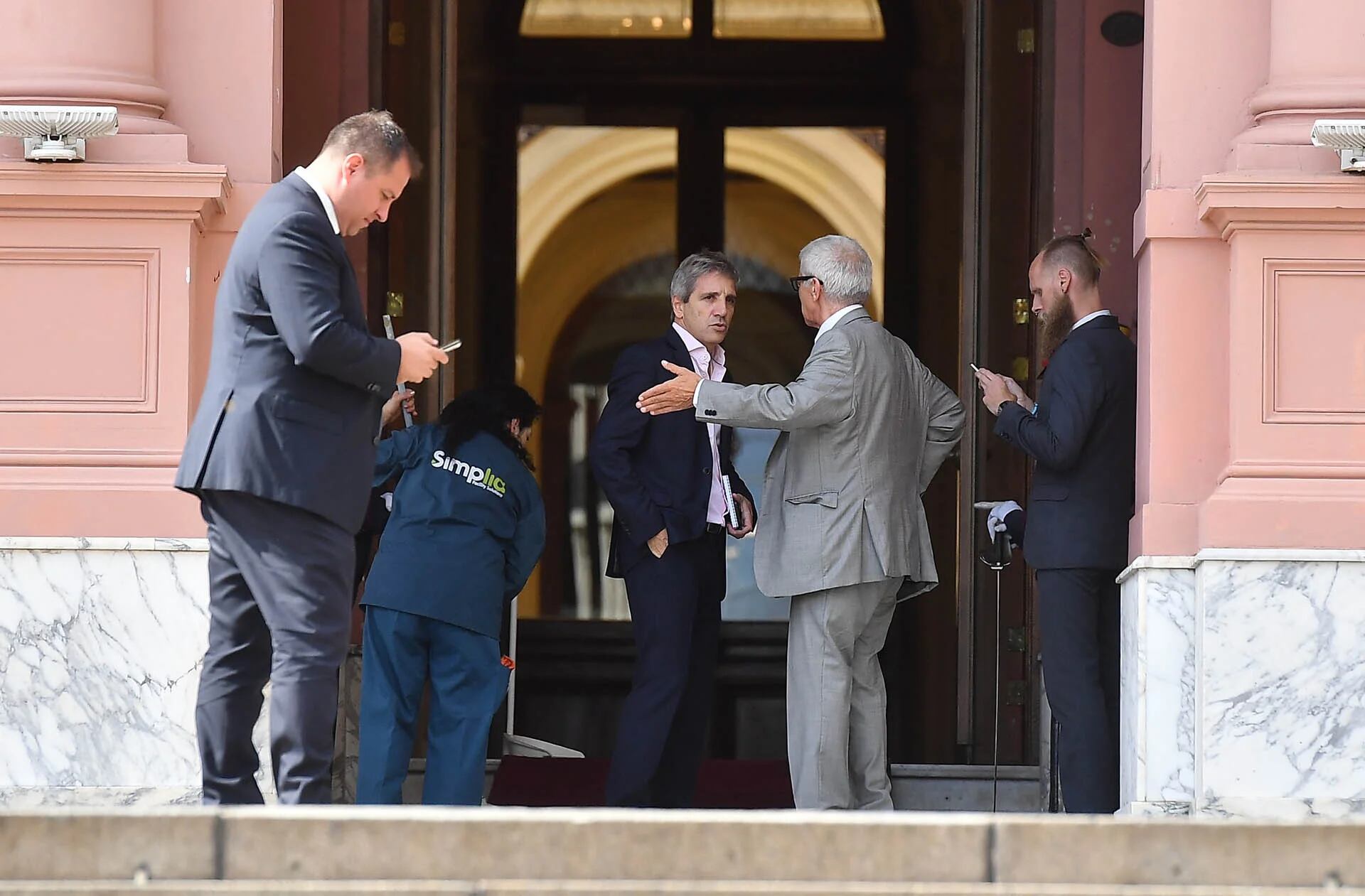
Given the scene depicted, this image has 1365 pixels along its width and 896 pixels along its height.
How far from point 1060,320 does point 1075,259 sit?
18 centimetres

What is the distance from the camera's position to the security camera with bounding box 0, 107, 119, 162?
20.5 ft

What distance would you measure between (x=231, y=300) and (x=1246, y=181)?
2646mm

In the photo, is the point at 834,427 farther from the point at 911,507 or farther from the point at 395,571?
the point at 395,571

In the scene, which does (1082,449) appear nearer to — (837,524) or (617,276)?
(837,524)

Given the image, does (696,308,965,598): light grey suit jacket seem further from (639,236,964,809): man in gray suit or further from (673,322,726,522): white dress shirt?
(673,322,726,522): white dress shirt

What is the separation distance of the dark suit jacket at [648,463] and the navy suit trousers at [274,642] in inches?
75.3

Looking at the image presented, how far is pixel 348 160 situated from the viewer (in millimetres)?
5441

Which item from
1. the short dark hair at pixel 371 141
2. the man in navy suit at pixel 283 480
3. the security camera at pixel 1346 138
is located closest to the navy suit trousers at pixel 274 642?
the man in navy suit at pixel 283 480

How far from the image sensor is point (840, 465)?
6.92 metres

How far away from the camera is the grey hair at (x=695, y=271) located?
24.2ft

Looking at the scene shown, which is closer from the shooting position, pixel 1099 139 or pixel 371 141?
pixel 371 141

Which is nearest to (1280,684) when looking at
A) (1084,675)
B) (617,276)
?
(1084,675)

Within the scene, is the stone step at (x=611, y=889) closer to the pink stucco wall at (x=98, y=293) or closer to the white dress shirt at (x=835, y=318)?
the pink stucco wall at (x=98, y=293)

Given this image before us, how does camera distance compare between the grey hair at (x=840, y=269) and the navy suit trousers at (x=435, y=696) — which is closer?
the grey hair at (x=840, y=269)
